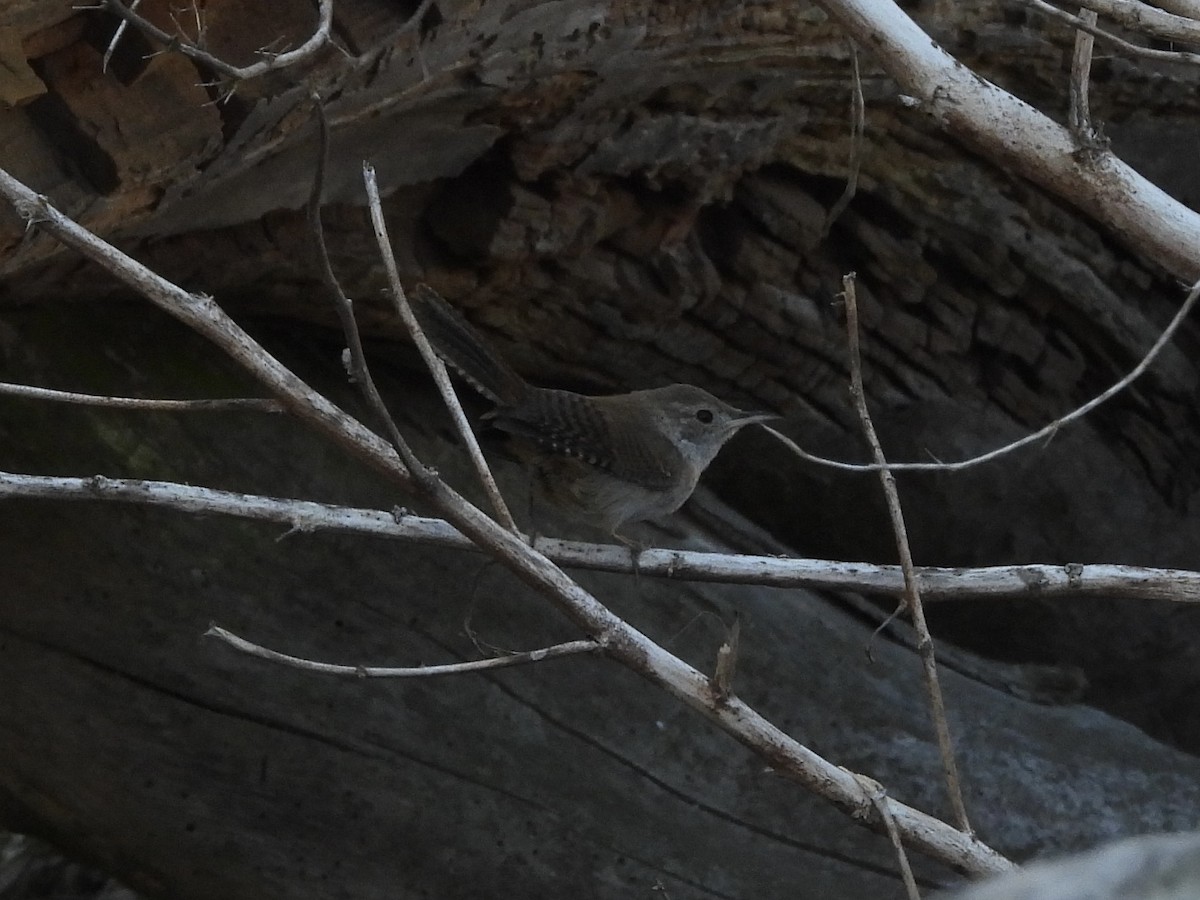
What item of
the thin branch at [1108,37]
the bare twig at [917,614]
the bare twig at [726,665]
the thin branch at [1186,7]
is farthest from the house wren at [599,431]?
the thin branch at [1186,7]

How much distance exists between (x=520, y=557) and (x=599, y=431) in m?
1.74

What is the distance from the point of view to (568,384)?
15.1 ft

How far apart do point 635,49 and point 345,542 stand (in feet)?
4.90

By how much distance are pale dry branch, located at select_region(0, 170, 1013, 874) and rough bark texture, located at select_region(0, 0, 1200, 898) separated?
0.70 m

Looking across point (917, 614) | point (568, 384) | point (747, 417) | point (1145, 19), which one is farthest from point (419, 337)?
point (568, 384)

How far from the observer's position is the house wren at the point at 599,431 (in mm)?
3508

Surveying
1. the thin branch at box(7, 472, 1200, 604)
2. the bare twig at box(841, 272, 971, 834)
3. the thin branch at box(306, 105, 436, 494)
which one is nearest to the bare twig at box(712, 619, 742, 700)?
the bare twig at box(841, 272, 971, 834)

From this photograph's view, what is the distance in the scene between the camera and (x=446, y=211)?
3.70 m

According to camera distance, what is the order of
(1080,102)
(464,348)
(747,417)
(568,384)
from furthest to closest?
(568,384) → (747,417) → (464,348) → (1080,102)

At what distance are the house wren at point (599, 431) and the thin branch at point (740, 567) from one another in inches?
27.7

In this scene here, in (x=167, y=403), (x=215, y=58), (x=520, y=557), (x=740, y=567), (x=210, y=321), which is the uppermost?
(x=215, y=58)

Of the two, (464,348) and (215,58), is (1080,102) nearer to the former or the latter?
(215,58)

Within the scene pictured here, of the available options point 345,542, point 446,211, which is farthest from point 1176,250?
point 345,542

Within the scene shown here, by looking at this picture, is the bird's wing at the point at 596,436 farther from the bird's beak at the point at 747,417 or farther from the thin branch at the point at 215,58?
the thin branch at the point at 215,58
